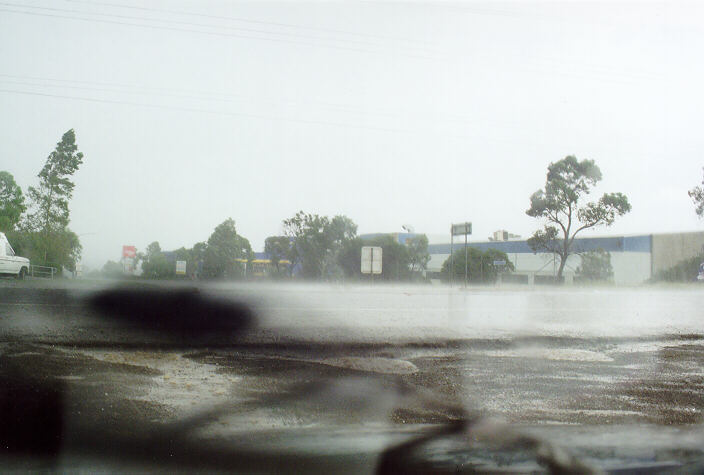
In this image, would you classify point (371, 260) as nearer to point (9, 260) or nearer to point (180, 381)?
point (180, 381)

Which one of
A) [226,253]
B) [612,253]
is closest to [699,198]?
[612,253]

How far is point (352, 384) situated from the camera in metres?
6.36

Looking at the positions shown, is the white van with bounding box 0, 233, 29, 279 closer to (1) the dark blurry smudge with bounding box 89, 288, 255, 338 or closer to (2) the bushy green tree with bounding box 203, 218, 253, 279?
(1) the dark blurry smudge with bounding box 89, 288, 255, 338

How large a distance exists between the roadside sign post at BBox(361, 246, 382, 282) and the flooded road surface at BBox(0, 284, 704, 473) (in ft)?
11.5

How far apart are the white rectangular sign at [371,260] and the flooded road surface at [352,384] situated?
3.51m

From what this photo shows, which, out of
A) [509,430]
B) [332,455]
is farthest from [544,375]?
[332,455]

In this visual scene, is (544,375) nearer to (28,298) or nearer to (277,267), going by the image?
(277,267)

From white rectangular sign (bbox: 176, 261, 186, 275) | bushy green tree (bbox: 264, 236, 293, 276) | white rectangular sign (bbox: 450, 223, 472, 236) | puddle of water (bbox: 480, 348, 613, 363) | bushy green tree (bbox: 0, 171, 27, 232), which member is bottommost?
puddle of water (bbox: 480, 348, 613, 363)

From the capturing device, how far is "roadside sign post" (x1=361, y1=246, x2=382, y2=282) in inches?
638

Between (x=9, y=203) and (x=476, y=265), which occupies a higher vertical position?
(x=9, y=203)

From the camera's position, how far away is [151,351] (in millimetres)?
7754

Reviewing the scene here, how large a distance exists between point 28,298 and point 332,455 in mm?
9586

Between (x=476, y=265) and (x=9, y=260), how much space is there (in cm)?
1492

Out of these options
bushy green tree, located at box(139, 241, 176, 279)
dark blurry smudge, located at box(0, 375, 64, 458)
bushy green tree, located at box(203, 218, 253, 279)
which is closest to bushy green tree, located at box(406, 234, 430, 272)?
bushy green tree, located at box(203, 218, 253, 279)
